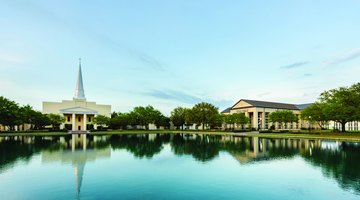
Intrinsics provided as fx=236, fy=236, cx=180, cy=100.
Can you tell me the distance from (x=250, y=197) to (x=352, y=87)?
45723 millimetres

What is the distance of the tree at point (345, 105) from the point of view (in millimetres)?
41469

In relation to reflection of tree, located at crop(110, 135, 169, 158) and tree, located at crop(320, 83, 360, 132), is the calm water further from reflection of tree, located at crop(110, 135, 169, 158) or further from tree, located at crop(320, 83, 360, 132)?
tree, located at crop(320, 83, 360, 132)

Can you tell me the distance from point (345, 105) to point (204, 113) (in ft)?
119

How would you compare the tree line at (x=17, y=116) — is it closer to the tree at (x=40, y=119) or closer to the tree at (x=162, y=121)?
the tree at (x=40, y=119)

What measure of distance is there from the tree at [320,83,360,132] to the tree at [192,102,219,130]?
103ft

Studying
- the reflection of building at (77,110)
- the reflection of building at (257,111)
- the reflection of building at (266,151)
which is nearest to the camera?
the reflection of building at (266,151)

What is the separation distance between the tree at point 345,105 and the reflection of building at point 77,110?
63462 mm

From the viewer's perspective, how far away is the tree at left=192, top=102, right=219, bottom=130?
7050 cm

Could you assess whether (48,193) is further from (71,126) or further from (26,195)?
(71,126)

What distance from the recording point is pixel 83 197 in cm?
992

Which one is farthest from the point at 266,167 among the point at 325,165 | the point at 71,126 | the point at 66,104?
the point at 66,104

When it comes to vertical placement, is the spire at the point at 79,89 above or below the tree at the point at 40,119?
above

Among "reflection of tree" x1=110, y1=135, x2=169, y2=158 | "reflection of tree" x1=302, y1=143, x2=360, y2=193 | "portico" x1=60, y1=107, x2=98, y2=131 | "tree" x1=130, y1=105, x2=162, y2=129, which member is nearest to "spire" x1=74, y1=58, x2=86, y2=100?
"portico" x1=60, y1=107, x2=98, y2=131

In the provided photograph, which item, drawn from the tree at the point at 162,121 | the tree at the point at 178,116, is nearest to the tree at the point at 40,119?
the tree at the point at 162,121
